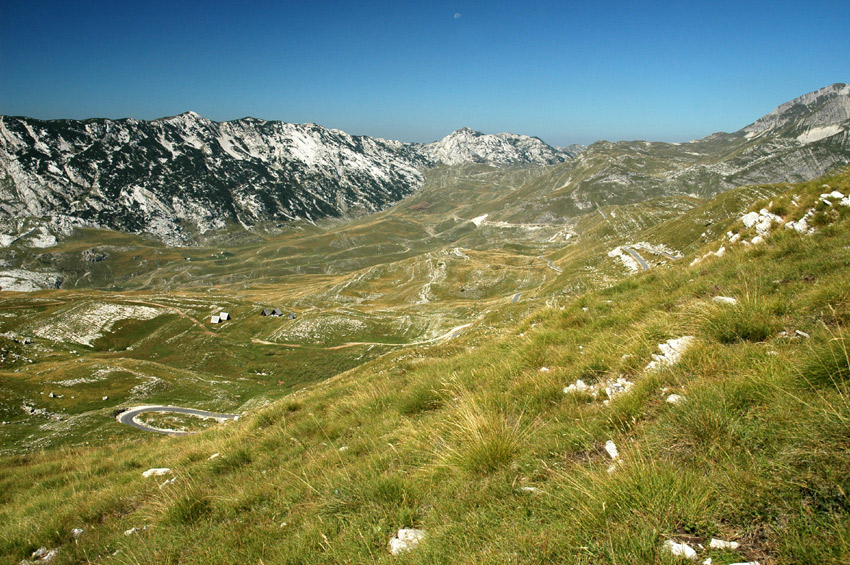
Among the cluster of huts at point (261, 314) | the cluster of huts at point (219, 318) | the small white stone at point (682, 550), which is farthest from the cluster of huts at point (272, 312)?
the small white stone at point (682, 550)

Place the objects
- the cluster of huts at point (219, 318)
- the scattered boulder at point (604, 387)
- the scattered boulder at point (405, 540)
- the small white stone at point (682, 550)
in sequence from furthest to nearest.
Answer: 1. the cluster of huts at point (219, 318)
2. the scattered boulder at point (604, 387)
3. the scattered boulder at point (405, 540)
4. the small white stone at point (682, 550)

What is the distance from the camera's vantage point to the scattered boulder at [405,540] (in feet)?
11.8

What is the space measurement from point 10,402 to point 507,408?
98925 millimetres

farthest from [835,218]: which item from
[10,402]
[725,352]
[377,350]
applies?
[10,402]

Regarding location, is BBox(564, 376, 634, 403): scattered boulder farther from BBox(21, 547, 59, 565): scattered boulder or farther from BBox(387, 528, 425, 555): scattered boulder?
BBox(21, 547, 59, 565): scattered boulder

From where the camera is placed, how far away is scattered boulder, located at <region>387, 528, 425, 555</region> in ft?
11.8

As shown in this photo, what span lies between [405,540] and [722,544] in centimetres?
267

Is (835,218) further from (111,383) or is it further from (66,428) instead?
(111,383)

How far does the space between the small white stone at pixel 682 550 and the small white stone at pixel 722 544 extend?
130mm

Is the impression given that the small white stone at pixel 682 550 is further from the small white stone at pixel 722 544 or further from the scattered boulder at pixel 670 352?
the scattered boulder at pixel 670 352

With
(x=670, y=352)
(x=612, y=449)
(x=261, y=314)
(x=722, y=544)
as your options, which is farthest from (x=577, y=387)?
(x=261, y=314)

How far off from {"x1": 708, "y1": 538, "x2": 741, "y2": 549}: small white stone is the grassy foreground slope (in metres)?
0.05

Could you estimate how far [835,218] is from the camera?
40.8 ft

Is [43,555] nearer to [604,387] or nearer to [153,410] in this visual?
[604,387]
